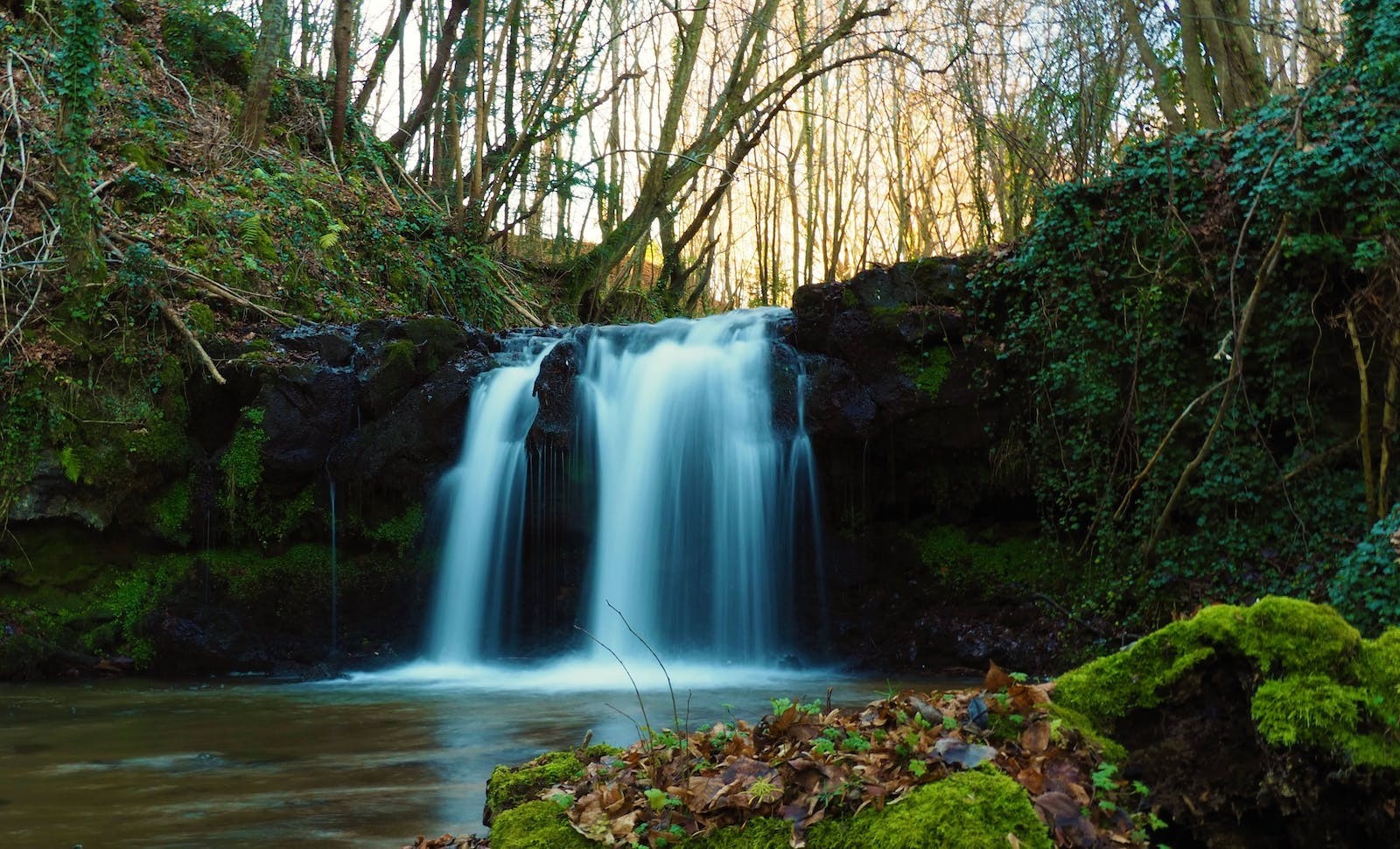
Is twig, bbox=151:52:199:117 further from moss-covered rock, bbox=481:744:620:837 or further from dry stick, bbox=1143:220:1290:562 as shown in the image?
moss-covered rock, bbox=481:744:620:837

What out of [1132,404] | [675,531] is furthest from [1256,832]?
[675,531]

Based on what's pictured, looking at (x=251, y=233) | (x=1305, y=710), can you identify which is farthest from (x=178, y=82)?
(x=1305, y=710)

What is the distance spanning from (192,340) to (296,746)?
539 centimetres

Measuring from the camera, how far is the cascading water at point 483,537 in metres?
10.6

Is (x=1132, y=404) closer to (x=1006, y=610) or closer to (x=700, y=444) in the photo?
(x=1006, y=610)

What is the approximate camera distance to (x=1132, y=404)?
30.5ft

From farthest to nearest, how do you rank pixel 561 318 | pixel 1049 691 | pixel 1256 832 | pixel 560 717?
pixel 561 318
pixel 560 717
pixel 1049 691
pixel 1256 832

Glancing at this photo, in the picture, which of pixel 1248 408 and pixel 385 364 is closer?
pixel 1248 408

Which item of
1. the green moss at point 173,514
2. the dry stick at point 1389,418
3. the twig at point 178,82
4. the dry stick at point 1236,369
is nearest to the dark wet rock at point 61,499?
the green moss at point 173,514

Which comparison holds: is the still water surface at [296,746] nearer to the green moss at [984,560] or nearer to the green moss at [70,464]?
the green moss at [984,560]

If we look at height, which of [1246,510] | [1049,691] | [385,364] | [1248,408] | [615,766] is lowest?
[615,766]

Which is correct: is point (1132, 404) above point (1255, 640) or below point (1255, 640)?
above

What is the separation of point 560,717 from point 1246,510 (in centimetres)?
597

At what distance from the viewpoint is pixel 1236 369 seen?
816 cm
